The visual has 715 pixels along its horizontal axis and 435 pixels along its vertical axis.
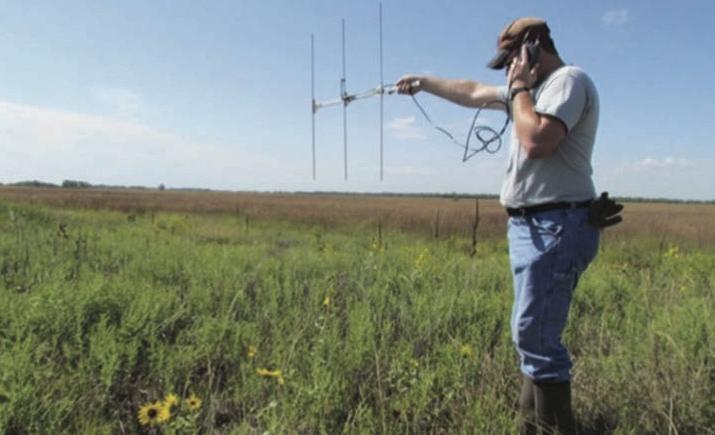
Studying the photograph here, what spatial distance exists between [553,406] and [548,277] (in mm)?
566

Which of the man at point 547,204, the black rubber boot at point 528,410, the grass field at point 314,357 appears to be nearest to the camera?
the man at point 547,204

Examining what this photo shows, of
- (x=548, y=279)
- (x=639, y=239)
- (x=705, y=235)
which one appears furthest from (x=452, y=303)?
(x=705, y=235)

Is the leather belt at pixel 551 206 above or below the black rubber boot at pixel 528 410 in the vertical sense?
above

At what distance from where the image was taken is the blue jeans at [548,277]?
5.97 feet

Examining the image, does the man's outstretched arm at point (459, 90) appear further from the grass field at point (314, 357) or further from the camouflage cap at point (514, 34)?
the grass field at point (314, 357)

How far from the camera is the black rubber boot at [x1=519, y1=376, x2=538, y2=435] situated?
2063 mm

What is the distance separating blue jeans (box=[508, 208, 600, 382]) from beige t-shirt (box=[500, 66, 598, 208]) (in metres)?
0.07

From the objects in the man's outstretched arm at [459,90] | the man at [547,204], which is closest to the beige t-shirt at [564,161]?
the man at [547,204]

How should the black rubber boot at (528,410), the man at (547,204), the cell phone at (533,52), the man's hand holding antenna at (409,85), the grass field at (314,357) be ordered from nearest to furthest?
the man at (547,204), the cell phone at (533,52), the black rubber boot at (528,410), the grass field at (314,357), the man's hand holding antenna at (409,85)

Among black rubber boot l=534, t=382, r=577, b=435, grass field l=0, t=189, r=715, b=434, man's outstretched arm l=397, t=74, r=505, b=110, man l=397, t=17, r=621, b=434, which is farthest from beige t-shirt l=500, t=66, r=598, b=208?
grass field l=0, t=189, r=715, b=434

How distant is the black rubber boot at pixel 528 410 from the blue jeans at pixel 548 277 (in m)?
0.18

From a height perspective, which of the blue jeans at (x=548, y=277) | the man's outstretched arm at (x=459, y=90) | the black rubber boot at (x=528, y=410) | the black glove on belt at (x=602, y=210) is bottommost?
the black rubber boot at (x=528, y=410)

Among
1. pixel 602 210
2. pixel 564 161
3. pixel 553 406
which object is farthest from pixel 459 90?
pixel 553 406

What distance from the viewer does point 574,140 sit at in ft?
6.07
